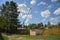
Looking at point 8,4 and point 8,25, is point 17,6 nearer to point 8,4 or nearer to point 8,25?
point 8,4

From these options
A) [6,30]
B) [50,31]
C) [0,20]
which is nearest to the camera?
[50,31]

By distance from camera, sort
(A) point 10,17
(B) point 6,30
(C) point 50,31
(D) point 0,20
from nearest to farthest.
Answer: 1. (C) point 50,31
2. (D) point 0,20
3. (B) point 6,30
4. (A) point 10,17

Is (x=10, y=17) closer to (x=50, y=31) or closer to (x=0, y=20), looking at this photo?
(x=0, y=20)

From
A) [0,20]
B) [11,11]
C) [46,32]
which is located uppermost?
[11,11]

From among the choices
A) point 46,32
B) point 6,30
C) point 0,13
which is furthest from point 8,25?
point 46,32

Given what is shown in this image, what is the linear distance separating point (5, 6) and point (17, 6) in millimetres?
2387

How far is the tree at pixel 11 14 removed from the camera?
29.0 m

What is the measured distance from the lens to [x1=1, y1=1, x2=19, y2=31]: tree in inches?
1140

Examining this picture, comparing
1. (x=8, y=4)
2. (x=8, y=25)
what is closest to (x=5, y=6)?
(x=8, y=4)

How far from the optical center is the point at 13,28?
95.1 feet

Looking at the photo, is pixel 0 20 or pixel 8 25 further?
pixel 8 25

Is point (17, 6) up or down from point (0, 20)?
up

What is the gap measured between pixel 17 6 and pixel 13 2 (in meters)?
1.17

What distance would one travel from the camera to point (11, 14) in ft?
101
